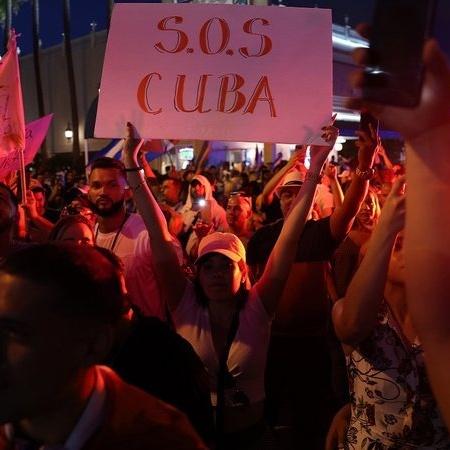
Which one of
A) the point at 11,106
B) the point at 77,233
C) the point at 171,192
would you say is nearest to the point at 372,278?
the point at 77,233

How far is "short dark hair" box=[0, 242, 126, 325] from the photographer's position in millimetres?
1500

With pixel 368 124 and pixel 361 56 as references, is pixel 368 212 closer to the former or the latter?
pixel 368 124

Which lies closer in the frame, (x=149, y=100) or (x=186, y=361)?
(x=186, y=361)

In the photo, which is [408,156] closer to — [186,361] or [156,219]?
[186,361]

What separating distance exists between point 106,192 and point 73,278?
288 cm

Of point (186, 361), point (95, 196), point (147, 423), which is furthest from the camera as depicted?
point (95, 196)

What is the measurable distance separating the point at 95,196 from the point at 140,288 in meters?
0.88

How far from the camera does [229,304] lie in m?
3.30

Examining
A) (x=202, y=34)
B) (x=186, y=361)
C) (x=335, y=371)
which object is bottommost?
(x=335, y=371)

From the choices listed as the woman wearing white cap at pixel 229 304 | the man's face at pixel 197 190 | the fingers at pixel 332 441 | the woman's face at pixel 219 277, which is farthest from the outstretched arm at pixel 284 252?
the man's face at pixel 197 190

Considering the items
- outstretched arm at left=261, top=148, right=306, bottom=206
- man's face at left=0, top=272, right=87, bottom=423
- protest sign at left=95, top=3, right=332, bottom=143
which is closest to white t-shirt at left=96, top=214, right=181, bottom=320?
protest sign at left=95, top=3, right=332, bottom=143

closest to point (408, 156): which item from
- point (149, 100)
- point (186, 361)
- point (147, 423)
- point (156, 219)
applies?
point (147, 423)

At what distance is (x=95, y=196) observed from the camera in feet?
14.3

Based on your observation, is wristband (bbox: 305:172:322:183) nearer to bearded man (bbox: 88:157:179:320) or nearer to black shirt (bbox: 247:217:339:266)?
black shirt (bbox: 247:217:339:266)
